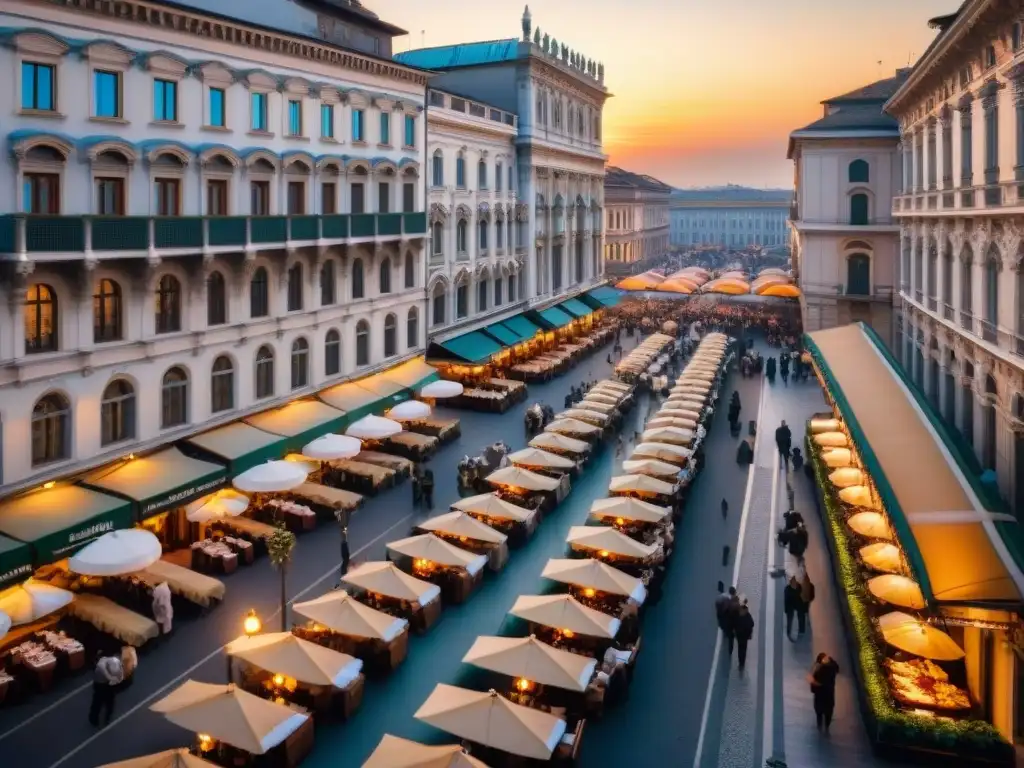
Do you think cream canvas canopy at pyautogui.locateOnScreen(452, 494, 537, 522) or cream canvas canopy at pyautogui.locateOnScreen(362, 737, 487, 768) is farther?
cream canvas canopy at pyautogui.locateOnScreen(452, 494, 537, 522)

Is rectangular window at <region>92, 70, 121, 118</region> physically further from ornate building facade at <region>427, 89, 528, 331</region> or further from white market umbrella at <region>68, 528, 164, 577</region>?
ornate building facade at <region>427, 89, 528, 331</region>

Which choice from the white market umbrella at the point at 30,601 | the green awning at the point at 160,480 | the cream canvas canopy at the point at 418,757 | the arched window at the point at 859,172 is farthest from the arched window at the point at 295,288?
the arched window at the point at 859,172

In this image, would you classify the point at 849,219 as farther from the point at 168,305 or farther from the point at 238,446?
the point at 168,305

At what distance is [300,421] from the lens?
3241 cm

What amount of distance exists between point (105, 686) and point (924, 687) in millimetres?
16729

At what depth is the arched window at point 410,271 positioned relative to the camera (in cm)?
4322

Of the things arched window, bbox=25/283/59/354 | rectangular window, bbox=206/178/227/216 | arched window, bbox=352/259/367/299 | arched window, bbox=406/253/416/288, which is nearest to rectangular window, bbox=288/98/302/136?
rectangular window, bbox=206/178/227/216

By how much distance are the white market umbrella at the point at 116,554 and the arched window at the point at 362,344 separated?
18010mm

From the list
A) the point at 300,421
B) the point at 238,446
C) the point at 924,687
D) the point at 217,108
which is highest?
the point at 217,108

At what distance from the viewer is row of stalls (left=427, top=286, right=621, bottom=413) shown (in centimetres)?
4569

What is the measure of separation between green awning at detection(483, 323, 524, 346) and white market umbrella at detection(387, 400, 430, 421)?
47.1 ft

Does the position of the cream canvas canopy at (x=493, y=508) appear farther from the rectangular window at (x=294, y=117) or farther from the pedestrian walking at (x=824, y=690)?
the rectangular window at (x=294, y=117)

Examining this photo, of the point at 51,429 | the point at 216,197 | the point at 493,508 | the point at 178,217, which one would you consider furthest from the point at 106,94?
the point at 493,508

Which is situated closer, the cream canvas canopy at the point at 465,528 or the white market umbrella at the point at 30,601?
the white market umbrella at the point at 30,601
